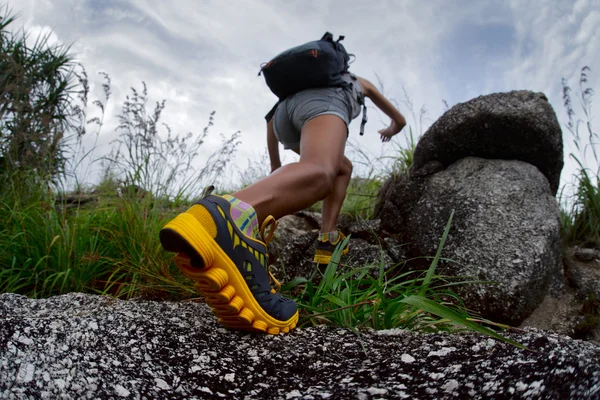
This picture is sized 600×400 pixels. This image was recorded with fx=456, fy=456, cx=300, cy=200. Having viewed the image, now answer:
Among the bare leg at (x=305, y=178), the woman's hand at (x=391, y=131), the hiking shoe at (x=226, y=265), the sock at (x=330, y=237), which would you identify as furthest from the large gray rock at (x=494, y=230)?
the hiking shoe at (x=226, y=265)

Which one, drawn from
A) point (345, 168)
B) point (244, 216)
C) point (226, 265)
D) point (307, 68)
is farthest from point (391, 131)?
point (226, 265)

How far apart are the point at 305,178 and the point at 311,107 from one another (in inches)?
27.3

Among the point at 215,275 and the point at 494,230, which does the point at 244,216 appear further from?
the point at 494,230

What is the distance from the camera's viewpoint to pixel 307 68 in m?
2.59

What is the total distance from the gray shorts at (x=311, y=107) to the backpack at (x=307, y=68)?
0.05 meters

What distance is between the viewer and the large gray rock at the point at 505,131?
371 centimetres

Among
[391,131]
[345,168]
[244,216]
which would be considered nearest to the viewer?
[244,216]

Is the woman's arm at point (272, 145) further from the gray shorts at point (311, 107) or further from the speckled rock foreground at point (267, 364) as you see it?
the speckled rock foreground at point (267, 364)

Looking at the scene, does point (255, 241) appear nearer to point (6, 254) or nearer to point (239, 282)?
point (239, 282)

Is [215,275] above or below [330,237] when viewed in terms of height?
below

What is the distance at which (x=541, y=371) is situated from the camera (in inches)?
49.2

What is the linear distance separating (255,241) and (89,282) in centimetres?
150

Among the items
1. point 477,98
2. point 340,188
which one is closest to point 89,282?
point 340,188

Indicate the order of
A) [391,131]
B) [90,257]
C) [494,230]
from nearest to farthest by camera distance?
[90,257] → [494,230] → [391,131]
